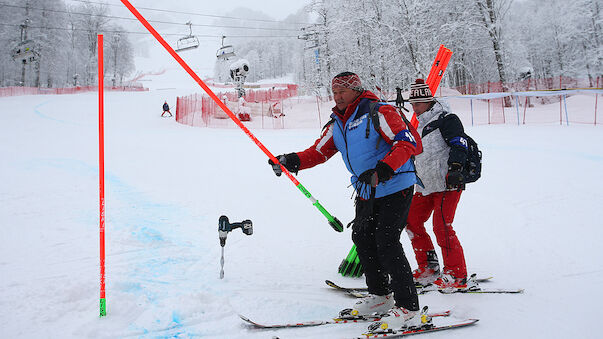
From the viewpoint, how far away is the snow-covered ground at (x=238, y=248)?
8.63 feet

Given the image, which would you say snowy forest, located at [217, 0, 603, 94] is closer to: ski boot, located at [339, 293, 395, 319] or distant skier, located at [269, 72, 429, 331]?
distant skier, located at [269, 72, 429, 331]

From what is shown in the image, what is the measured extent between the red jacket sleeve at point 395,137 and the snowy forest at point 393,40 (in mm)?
21748

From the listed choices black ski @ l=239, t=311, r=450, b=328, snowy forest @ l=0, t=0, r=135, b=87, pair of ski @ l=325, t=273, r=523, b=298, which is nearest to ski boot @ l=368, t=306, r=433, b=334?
black ski @ l=239, t=311, r=450, b=328

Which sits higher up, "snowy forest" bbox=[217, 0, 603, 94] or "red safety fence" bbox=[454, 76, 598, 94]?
"snowy forest" bbox=[217, 0, 603, 94]

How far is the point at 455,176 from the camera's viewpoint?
2.89m

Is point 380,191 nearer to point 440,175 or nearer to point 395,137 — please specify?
point 395,137

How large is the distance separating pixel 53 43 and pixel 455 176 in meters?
46.7

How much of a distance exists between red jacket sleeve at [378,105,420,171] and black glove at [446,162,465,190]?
26.9 inches

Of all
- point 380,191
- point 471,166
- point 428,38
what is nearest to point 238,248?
point 380,191

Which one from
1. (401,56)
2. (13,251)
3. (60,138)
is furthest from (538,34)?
(13,251)

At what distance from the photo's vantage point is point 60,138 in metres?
12.5

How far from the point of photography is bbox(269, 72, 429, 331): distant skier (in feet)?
7.81

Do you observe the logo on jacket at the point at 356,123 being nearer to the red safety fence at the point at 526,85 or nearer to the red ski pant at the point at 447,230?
the red ski pant at the point at 447,230

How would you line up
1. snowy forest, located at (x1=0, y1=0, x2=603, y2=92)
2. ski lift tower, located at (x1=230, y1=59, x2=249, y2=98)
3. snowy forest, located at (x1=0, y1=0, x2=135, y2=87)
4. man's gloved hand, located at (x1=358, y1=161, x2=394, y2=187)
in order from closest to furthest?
man's gloved hand, located at (x1=358, y1=161, x2=394, y2=187)
snowy forest, located at (x1=0, y1=0, x2=603, y2=92)
ski lift tower, located at (x1=230, y1=59, x2=249, y2=98)
snowy forest, located at (x1=0, y1=0, x2=135, y2=87)
